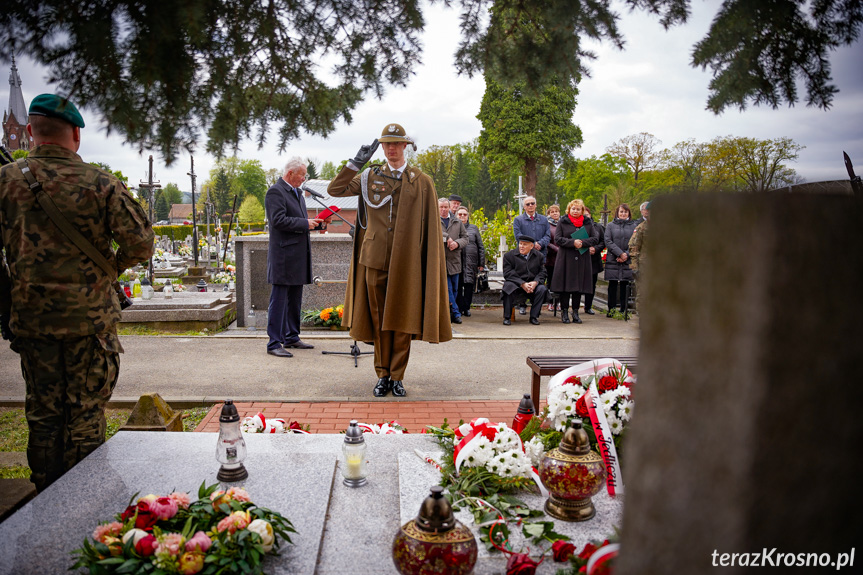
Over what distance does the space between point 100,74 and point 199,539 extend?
1.69 m

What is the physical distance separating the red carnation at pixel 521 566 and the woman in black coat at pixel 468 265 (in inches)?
330

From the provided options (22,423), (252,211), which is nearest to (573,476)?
(22,423)

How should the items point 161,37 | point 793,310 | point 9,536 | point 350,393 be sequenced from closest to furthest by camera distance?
A: point 793,310
point 161,37
point 9,536
point 350,393

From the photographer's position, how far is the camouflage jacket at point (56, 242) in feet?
10.7

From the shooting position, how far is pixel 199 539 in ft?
7.27

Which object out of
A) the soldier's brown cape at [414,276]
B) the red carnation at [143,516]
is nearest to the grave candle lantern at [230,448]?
the red carnation at [143,516]

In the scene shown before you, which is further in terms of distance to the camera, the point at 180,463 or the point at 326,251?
the point at 326,251

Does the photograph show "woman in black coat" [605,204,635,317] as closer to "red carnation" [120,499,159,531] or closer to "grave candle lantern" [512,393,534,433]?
"grave candle lantern" [512,393,534,433]

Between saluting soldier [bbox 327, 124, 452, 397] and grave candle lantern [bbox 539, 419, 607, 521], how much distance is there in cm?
258

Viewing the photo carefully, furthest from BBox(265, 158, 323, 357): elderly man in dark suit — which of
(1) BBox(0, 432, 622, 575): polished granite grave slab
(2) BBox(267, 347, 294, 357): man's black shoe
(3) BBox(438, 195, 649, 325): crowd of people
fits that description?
(1) BBox(0, 432, 622, 575): polished granite grave slab

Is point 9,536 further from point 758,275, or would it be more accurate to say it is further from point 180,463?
point 758,275

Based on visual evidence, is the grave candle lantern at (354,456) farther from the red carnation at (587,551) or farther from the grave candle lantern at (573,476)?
the red carnation at (587,551)


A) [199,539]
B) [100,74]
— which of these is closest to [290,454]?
[199,539]

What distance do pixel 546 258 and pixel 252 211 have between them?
5765 centimetres
